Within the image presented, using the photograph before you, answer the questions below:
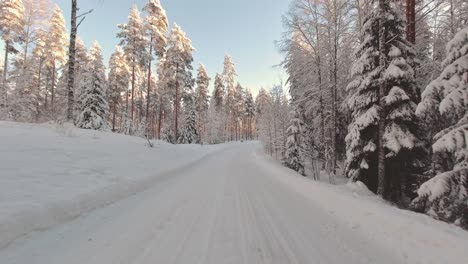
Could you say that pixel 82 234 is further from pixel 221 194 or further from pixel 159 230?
pixel 221 194

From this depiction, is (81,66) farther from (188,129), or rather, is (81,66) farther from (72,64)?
(72,64)

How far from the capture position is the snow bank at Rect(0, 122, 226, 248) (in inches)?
165

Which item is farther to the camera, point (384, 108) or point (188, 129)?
point (188, 129)

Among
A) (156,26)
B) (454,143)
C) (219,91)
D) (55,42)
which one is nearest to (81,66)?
(55,42)

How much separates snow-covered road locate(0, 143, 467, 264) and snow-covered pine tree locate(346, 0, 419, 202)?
16.3 feet

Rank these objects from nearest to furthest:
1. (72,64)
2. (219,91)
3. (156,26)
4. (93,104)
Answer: (72,64) → (93,104) → (156,26) → (219,91)

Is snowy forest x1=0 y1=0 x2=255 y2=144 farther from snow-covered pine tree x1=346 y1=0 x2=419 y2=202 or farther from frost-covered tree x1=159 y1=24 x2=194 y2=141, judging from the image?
snow-covered pine tree x1=346 y1=0 x2=419 y2=202

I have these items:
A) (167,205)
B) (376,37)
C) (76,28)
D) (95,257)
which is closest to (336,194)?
→ (167,205)

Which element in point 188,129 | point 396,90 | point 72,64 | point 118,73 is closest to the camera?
point 396,90

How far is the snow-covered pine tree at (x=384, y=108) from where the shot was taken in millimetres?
9141

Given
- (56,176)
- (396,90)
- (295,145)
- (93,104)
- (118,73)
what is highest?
(118,73)

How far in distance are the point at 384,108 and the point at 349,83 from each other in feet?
8.39

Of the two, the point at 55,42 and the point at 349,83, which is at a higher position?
the point at 55,42

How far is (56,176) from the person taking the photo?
5.99m
